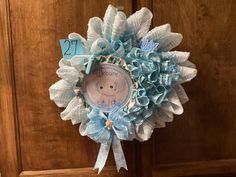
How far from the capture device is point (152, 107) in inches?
35.2

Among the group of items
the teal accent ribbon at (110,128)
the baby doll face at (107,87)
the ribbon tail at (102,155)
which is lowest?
the ribbon tail at (102,155)

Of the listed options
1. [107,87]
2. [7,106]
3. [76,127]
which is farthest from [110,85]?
[7,106]

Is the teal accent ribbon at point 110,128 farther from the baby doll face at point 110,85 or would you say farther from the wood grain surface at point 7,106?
the wood grain surface at point 7,106

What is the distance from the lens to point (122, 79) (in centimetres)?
89

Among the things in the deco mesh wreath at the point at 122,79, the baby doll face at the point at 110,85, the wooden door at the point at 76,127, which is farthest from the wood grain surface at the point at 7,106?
the baby doll face at the point at 110,85

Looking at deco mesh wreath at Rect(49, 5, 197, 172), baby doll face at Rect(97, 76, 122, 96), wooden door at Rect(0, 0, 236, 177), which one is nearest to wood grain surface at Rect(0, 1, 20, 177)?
wooden door at Rect(0, 0, 236, 177)

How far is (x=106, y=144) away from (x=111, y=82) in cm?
15

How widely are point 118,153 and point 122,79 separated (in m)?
0.18

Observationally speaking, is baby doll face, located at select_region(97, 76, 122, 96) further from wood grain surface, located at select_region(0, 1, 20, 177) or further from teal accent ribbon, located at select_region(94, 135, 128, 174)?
wood grain surface, located at select_region(0, 1, 20, 177)

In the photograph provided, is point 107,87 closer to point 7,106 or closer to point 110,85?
point 110,85

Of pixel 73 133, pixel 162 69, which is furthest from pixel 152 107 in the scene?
pixel 73 133

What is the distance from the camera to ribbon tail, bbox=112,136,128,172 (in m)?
0.92

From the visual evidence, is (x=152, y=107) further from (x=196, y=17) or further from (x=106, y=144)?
(x=196, y=17)

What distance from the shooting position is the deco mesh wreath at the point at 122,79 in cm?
87
